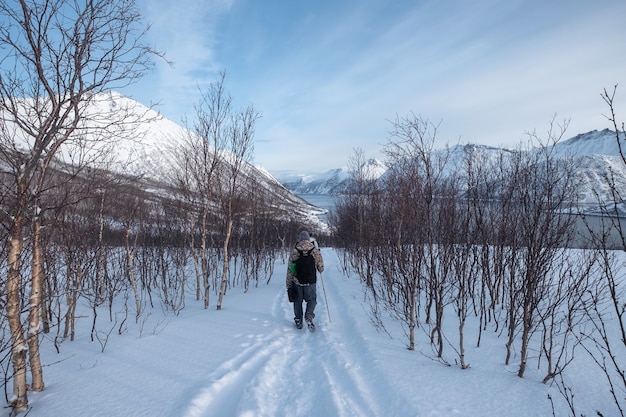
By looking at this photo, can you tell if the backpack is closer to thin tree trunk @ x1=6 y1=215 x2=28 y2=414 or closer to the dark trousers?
the dark trousers

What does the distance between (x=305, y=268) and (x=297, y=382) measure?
289 centimetres

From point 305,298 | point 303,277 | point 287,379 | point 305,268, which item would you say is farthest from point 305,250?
point 287,379

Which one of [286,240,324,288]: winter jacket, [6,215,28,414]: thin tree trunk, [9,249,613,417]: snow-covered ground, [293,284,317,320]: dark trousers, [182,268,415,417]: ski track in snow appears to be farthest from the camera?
[286,240,324,288]: winter jacket

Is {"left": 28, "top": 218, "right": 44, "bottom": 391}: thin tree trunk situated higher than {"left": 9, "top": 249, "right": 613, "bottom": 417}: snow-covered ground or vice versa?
{"left": 28, "top": 218, "right": 44, "bottom": 391}: thin tree trunk

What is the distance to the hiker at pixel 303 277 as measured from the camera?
697cm

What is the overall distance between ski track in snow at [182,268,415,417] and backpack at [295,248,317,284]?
4.06ft

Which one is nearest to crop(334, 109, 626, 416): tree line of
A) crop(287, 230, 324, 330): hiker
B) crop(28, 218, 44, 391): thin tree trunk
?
crop(287, 230, 324, 330): hiker

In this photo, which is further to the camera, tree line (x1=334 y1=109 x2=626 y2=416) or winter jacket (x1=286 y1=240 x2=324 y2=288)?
winter jacket (x1=286 y1=240 x2=324 y2=288)

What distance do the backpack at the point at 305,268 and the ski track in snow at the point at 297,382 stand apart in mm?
1237

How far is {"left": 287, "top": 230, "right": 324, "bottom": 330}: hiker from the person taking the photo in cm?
697

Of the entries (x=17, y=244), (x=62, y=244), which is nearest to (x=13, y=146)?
(x=17, y=244)

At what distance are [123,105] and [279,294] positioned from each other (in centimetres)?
895

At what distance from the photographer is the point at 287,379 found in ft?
14.7

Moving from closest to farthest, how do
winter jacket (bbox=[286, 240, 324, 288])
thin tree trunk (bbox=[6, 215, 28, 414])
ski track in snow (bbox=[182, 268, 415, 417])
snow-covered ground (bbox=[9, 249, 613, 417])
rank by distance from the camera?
thin tree trunk (bbox=[6, 215, 28, 414]) → snow-covered ground (bbox=[9, 249, 613, 417]) → ski track in snow (bbox=[182, 268, 415, 417]) → winter jacket (bbox=[286, 240, 324, 288])
